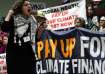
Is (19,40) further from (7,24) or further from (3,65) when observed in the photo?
(3,65)

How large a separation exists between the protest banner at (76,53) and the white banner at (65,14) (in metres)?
3.32

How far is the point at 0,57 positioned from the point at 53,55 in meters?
2.79

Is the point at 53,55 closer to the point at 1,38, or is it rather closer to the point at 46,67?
the point at 46,67

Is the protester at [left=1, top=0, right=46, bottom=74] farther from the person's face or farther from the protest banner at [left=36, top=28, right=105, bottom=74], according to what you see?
the protest banner at [left=36, top=28, right=105, bottom=74]

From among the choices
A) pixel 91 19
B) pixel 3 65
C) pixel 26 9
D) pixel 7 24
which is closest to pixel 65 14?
pixel 91 19

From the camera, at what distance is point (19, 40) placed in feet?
23.6

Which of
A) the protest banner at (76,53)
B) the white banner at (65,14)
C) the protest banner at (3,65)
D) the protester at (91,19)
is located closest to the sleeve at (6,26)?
the protest banner at (76,53)

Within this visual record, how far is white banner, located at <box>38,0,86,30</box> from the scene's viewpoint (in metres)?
12.4

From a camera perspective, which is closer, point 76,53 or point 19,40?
point 19,40

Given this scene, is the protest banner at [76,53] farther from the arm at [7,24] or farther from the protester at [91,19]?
the protester at [91,19]

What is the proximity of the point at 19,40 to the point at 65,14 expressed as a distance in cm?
583

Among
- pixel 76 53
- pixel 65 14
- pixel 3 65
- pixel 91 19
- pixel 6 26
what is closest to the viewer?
pixel 6 26

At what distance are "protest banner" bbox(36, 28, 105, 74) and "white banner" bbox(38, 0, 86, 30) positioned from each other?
3316 millimetres

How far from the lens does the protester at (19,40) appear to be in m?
7.12
